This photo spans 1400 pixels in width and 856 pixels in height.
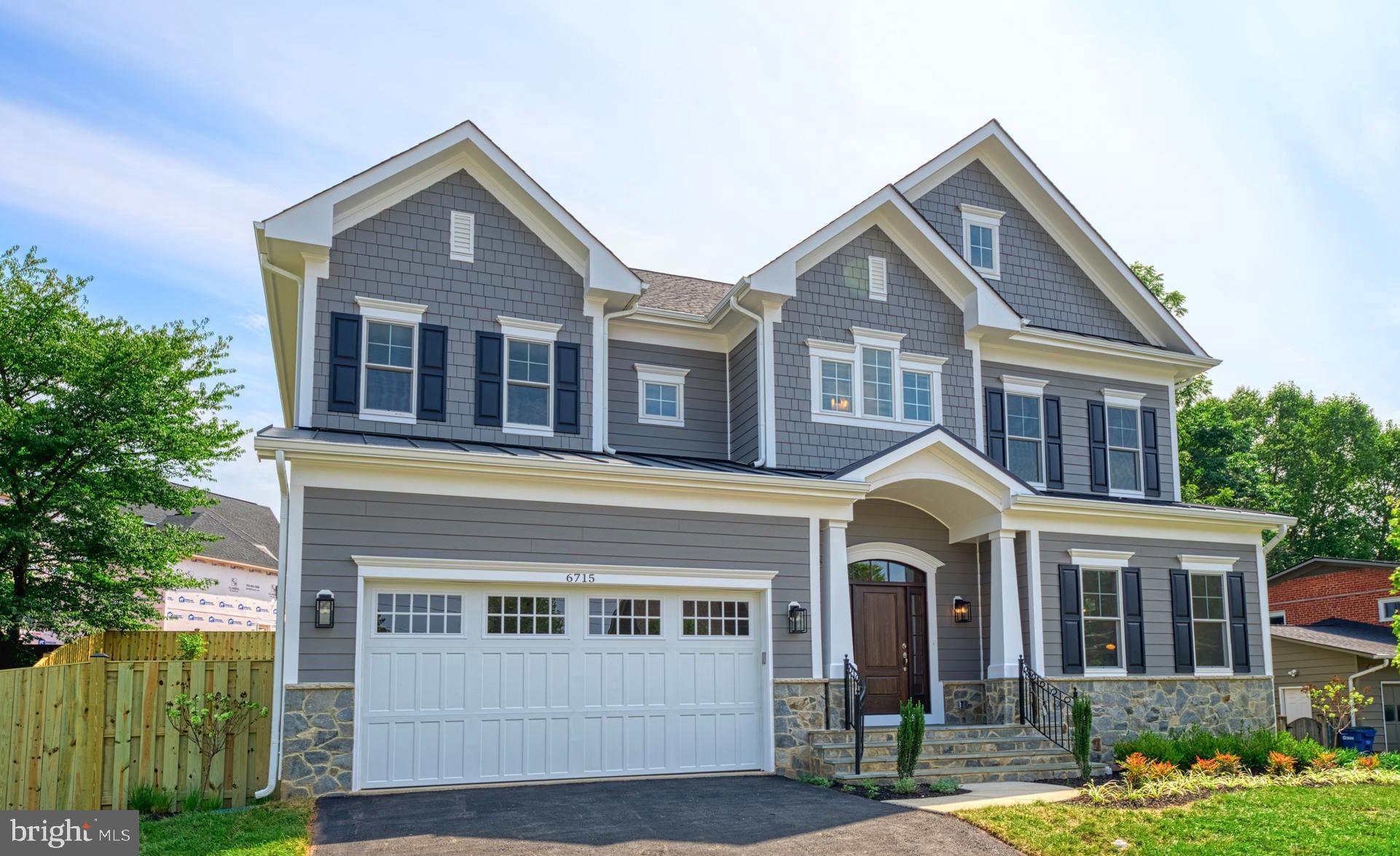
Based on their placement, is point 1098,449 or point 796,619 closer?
point 796,619

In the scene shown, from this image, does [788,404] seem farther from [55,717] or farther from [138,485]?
[138,485]

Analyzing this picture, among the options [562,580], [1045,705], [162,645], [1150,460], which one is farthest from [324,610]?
[1150,460]

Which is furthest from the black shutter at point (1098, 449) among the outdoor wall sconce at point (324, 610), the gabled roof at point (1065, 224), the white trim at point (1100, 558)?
the outdoor wall sconce at point (324, 610)

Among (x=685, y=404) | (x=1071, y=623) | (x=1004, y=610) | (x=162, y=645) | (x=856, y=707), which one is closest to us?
(x=856, y=707)

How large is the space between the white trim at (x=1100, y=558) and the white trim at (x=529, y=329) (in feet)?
26.7

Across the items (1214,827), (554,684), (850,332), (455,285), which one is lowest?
(1214,827)

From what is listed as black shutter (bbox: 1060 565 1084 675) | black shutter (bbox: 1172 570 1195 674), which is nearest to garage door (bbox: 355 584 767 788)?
black shutter (bbox: 1060 565 1084 675)

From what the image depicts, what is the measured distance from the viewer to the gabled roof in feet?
61.2

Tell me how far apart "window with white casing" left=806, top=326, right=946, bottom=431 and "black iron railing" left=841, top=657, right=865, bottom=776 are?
12.6 ft

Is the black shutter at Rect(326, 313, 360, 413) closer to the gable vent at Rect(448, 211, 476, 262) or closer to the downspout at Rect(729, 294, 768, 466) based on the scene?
the gable vent at Rect(448, 211, 476, 262)

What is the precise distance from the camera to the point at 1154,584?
1709cm

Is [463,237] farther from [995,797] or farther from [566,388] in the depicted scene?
[995,797]

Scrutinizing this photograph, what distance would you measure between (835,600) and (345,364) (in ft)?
22.4

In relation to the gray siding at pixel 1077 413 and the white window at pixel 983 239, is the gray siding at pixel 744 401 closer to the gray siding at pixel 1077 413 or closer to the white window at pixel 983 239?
the gray siding at pixel 1077 413
